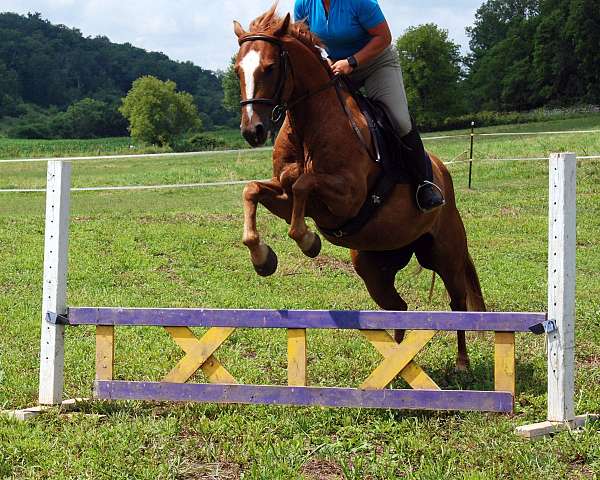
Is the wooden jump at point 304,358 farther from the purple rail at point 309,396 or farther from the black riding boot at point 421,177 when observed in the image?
the black riding boot at point 421,177

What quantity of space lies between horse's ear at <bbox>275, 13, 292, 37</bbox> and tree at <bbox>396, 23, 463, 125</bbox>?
60.9m

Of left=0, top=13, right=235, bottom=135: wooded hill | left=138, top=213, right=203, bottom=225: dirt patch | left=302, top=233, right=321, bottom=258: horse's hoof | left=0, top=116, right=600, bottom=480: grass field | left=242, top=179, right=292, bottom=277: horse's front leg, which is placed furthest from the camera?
→ left=0, top=13, right=235, bottom=135: wooded hill

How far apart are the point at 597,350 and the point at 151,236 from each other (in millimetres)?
7788

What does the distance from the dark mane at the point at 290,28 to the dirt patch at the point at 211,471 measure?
2472mm

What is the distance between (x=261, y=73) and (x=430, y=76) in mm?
63608

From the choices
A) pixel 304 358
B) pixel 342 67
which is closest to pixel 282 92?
pixel 342 67

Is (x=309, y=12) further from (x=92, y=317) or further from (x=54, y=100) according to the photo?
(x=54, y=100)

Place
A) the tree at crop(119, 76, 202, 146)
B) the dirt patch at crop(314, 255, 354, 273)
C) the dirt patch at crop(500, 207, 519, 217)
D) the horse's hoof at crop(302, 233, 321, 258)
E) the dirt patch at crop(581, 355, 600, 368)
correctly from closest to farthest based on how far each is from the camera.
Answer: the horse's hoof at crop(302, 233, 321, 258)
the dirt patch at crop(581, 355, 600, 368)
the dirt patch at crop(314, 255, 354, 273)
the dirt patch at crop(500, 207, 519, 217)
the tree at crop(119, 76, 202, 146)

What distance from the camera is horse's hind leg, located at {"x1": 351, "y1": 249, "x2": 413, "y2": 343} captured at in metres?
6.20

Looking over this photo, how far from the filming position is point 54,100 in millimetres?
116250

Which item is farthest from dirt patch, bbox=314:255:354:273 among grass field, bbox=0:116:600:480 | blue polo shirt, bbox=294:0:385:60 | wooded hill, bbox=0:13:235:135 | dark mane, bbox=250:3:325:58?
wooded hill, bbox=0:13:235:135

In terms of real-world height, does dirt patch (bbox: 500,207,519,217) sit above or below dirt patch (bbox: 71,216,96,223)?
above

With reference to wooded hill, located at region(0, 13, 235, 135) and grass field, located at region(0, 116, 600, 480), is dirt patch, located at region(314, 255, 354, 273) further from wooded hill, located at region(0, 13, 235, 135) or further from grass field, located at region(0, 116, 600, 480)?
wooded hill, located at region(0, 13, 235, 135)

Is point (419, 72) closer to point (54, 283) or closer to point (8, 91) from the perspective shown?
point (54, 283)
